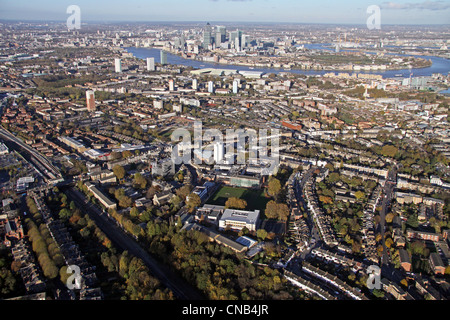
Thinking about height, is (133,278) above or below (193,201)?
below

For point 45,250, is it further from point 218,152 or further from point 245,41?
point 245,41

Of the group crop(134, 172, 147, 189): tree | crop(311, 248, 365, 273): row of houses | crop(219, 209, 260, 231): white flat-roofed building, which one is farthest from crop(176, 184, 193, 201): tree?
crop(311, 248, 365, 273): row of houses


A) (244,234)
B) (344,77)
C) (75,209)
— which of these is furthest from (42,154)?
(344,77)

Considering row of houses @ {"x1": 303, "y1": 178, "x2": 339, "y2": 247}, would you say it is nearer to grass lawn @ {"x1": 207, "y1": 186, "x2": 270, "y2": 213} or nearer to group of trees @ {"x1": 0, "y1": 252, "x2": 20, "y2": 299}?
grass lawn @ {"x1": 207, "y1": 186, "x2": 270, "y2": 213}

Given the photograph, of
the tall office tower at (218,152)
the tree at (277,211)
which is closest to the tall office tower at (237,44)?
the tall office tower at (218,152)

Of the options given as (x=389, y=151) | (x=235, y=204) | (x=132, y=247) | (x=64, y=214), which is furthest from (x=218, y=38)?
(x=132, y=247)

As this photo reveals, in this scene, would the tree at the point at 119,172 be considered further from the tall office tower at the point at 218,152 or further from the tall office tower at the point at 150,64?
the tall office tower at the point at 150,64
